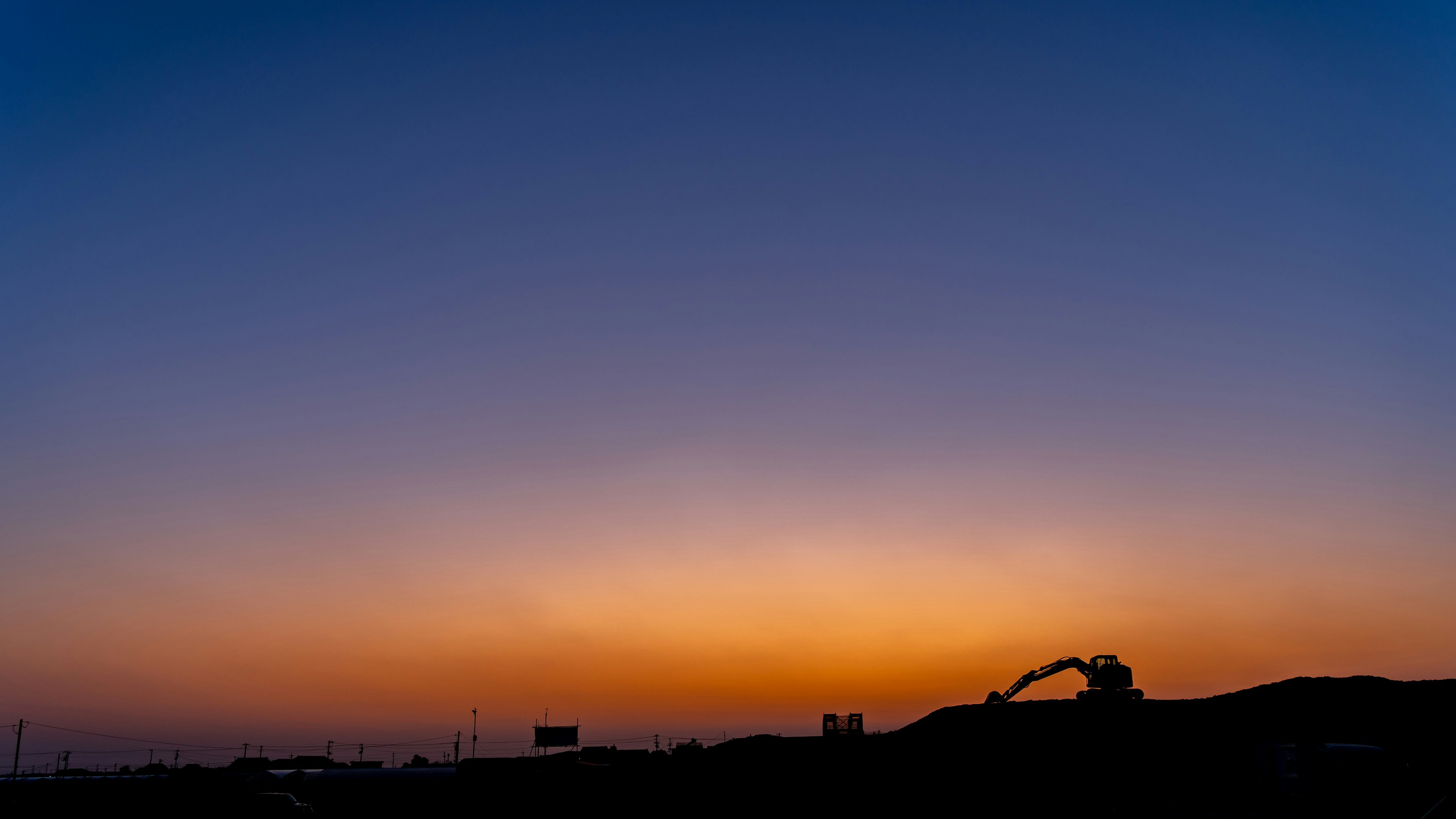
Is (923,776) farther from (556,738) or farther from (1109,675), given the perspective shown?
(556,738)

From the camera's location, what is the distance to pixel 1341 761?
3741 centimetres

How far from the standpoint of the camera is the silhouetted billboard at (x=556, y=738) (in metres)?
132

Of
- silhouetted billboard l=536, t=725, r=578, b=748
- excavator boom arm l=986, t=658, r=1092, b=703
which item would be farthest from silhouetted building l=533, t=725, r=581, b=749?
excavator boom arm l=986, t=658, r=1092, b=703

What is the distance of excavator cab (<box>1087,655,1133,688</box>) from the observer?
8875 cm

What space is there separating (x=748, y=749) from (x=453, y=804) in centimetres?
2468

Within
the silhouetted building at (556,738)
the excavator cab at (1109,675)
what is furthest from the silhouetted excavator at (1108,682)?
the silhouetted building at (556,738)

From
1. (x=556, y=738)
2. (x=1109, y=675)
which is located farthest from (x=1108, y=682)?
(x=556, y=738)

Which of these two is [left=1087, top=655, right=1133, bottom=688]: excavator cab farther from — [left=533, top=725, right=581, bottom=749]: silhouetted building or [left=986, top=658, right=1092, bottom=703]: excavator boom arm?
[left=533, top=725, right=581, bottom=749]: silhouetted building

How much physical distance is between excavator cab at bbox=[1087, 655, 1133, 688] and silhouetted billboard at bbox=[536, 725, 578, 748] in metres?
68.2

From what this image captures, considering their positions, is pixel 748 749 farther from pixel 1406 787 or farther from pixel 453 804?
pixel 1406 787

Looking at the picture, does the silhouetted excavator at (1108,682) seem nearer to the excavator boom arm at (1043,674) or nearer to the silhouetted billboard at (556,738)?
the excavator boom arm at (1043,674)

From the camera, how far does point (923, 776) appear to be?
2788 inches

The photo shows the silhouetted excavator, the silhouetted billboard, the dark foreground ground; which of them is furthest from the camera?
the silhouetted billboard

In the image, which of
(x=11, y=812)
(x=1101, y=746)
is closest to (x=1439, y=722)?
(x=1101, y=746)
